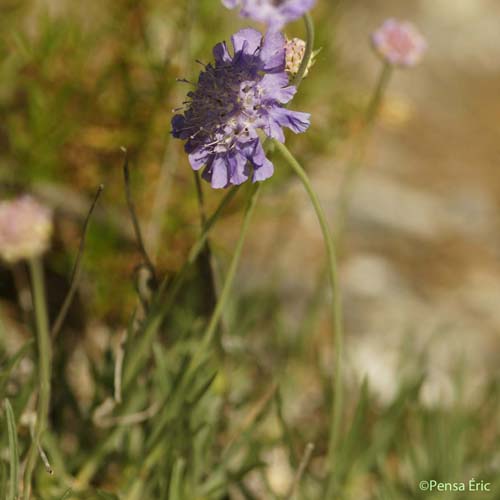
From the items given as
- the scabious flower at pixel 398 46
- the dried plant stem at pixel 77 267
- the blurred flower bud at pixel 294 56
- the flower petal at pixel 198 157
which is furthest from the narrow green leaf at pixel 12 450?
the scabious flower at pixel 398 46

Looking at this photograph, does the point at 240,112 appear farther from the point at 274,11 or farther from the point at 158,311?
the point at 158,311

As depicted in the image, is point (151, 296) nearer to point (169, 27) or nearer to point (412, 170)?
point (169, 27)

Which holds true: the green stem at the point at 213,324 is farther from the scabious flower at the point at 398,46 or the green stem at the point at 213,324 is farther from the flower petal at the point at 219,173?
the scabious flower at the point at 398,46

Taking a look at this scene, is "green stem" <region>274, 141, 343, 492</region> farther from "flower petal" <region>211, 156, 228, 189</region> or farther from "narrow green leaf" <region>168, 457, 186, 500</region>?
"narrow green leaf" <region>168, 457, 186, 500</region>

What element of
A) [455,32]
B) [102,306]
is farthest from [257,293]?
[455,32]

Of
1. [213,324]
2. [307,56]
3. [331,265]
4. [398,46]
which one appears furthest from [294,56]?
[398,46]

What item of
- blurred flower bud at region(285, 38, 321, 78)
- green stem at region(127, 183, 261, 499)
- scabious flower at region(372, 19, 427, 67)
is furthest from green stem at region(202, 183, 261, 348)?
scabious flower at region(372, 19, 427, 67)
